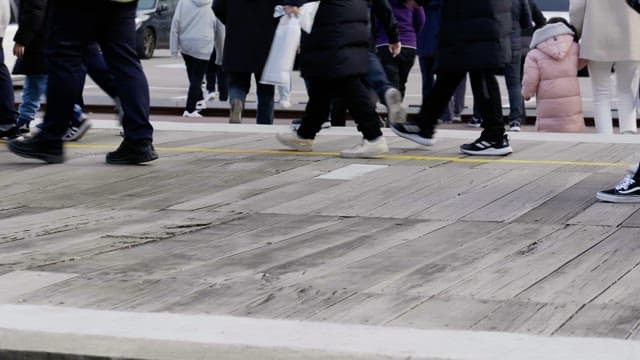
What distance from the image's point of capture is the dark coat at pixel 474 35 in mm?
9852

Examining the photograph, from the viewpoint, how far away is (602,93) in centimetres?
1310

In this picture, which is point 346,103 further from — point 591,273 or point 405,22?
point 405,22

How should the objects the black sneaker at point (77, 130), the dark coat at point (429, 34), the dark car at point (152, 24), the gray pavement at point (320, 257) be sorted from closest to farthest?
1. the gray pavement at point (320, 257)
2. the black sneaker at point (77, 130)
3. the dark coat at point (429, 34)
4. the dark car at point (152, 24)

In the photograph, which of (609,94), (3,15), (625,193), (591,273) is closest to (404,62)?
(609,94)

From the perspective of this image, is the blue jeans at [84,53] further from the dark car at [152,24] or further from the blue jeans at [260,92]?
the dark car at [152,24]

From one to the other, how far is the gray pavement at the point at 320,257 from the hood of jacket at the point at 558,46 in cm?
322

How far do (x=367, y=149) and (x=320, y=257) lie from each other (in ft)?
11.1

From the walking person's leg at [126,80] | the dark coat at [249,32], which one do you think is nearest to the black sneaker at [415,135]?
the walking person's leg at [126,80]

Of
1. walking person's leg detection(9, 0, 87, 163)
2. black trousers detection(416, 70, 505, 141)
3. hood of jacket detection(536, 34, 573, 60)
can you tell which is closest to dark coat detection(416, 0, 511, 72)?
black trousers detection(416, 70, 505, 141)

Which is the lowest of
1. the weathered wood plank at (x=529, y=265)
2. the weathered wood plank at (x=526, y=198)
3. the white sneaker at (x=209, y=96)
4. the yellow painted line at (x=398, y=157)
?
the white sneaker at (x=209, y=96)

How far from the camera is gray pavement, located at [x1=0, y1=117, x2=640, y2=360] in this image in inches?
188

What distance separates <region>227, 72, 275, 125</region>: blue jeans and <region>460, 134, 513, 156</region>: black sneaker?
326 cm

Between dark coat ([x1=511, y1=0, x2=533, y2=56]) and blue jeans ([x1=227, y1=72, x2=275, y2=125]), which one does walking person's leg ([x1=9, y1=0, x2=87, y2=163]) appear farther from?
dark coat ([x1=511, y1=0, x2=533, y2=56])

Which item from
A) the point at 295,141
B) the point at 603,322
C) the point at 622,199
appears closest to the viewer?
the point at 603,322
